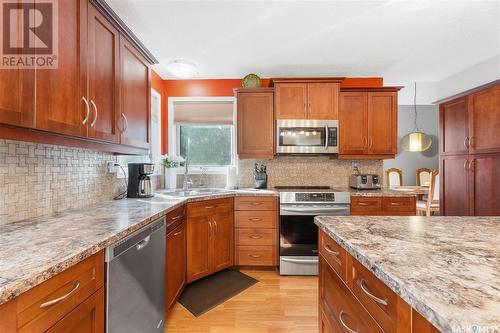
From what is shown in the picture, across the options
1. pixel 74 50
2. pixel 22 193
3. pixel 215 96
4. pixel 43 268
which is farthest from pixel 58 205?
pixel 215 96

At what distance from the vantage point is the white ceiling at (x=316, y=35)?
197 centimetres

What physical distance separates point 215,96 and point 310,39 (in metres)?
1.52

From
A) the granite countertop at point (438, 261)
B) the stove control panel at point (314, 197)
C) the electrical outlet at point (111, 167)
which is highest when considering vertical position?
the electrical outlet at point (111, 167)

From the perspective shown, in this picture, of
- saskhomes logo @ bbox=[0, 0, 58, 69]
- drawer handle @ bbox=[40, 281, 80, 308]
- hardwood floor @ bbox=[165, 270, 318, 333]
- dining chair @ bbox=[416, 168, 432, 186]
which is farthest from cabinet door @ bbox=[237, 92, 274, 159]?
dining chair @ bbox=[416, 168, 432, 186]

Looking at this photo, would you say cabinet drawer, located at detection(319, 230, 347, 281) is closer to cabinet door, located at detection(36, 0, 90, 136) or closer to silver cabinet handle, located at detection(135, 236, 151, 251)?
silver cabinet handle, located at detection(135, 236, 151, 251)

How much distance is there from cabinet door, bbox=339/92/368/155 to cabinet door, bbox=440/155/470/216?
128 centimetres

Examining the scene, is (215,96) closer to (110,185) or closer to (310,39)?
(310,39)

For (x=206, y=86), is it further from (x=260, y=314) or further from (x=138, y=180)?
(x=260, y=314)

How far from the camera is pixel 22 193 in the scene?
4.44 feet

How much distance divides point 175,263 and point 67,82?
150cm

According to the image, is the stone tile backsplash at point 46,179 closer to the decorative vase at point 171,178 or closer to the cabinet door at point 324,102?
the decorative vase at point 171,178

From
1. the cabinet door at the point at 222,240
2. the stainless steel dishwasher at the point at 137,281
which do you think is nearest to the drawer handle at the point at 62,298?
the stainless steel dishwasher at the point at 137,281

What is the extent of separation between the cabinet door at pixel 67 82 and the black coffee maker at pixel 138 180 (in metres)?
0.93

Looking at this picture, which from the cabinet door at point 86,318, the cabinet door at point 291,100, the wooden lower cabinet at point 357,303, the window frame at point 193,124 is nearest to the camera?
the wooden lower cabinet at point 357,303
